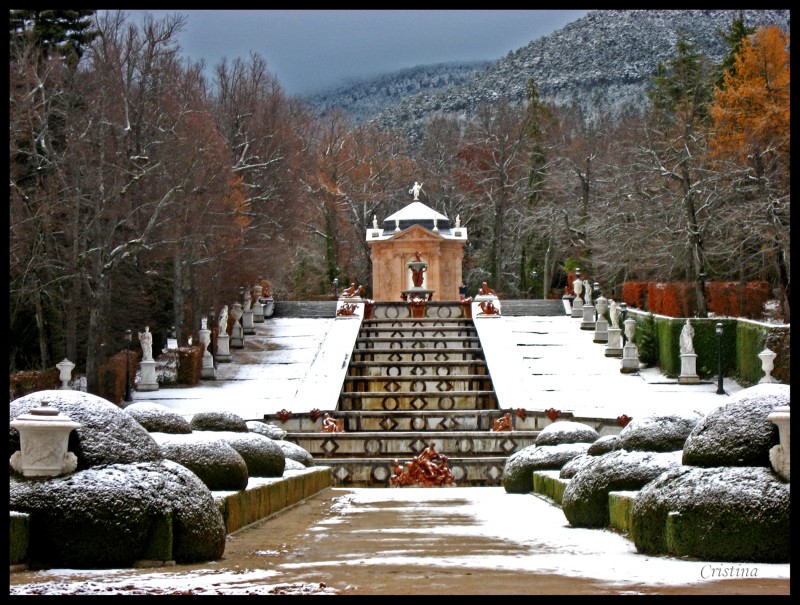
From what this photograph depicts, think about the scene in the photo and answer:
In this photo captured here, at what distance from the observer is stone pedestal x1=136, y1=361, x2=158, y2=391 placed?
3400cm

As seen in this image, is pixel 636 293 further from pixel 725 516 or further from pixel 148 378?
pixel 725 516

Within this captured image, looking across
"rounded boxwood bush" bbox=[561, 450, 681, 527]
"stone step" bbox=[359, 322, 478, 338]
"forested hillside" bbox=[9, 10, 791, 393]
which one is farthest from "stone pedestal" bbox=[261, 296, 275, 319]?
"rounded boxwood bush" bbox=[561, 450, 681, 527]

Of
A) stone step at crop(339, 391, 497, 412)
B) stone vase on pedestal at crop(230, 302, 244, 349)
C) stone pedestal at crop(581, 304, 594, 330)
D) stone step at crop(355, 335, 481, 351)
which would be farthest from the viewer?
stone pedestal at crop(581, 304, 594, 330)

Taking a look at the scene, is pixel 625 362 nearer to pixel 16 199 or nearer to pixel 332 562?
pixel 16 199

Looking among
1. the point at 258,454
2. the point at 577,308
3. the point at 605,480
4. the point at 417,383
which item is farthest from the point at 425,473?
the point at 577,308

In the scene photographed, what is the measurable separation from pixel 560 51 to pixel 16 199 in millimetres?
135919

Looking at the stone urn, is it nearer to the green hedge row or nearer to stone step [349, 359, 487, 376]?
the green hedge row

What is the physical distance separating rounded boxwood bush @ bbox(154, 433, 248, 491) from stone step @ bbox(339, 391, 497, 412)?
62.1 feet

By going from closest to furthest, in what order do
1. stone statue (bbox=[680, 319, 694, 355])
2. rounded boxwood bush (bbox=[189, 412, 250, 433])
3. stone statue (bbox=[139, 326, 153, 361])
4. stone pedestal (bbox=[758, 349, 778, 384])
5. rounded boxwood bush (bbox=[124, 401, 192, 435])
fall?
1. rounded boxwood bush (bbox=[124, 401, 192, 435])
2. rounded boxwood bush (bbox=[189, 412, 250, 433])
3. stone pedestal (bbox=[758, 349, 778, 384])
4. stone statue (bbox=[680, 319, 694, 355])
5. stone statue (bbox=[139, 326, 153, 361])

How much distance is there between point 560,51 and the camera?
163875 mm

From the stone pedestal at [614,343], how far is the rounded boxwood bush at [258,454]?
23444mm

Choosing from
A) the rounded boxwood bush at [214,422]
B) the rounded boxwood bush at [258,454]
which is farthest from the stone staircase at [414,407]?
the rounded boxwood bush at [258,454]

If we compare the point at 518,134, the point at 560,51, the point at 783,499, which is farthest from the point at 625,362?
the point at 560,51

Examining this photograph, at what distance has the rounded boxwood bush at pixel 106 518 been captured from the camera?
27.8ft
